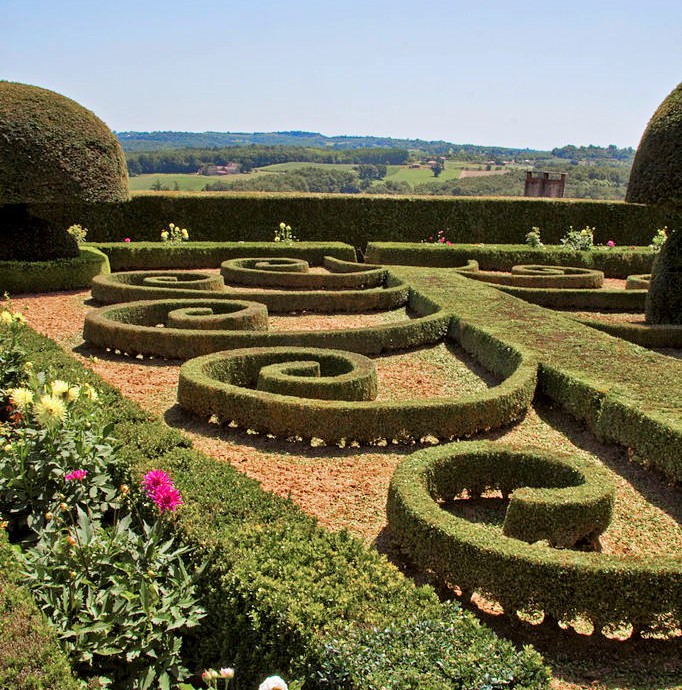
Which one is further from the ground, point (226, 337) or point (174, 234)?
point (174, 234)

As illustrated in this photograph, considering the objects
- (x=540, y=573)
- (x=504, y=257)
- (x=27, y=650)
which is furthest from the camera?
(x=504, y=257)

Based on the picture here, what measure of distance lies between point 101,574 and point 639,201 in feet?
34.0

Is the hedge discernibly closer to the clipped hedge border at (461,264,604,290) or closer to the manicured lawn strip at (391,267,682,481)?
the manicured lawn strip at (391,267,682,481)

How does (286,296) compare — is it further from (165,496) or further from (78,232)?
(165,496)

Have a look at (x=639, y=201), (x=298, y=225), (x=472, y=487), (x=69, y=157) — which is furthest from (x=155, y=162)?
(x=472, y=487)

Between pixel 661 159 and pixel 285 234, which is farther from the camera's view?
pixel 285 234

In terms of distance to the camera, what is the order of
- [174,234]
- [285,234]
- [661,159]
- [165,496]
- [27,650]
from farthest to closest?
1. [285,234]
2. [174,234]
3. [661,159]
4. [165,496]
5. [27,650]

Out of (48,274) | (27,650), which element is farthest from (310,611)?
(48,274)

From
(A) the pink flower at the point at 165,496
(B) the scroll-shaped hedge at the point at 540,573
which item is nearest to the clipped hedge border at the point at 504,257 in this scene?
(B) the scroll-shaped hedge at the point at 540,573

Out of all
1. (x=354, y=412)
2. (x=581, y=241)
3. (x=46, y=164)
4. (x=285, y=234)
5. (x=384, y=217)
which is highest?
(x=46, y=164)

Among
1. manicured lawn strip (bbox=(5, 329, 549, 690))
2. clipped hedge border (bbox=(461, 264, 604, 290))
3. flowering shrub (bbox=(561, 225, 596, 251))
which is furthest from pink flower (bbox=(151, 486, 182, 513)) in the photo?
flowering shrub (bbox=(561, 225, 596, 251))

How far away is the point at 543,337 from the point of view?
33.9 ft

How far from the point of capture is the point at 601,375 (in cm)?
841

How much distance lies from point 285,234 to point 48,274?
336 inches
